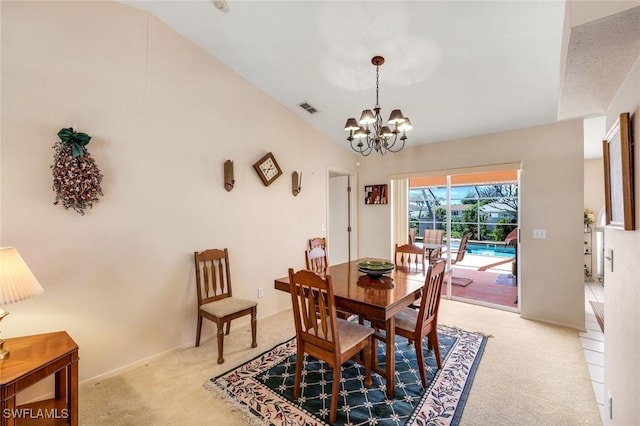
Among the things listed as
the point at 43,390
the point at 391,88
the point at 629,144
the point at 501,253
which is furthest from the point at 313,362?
the point at 501,253

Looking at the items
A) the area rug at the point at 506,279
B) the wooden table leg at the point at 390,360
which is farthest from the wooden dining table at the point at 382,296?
the area rug at the point at 506,279

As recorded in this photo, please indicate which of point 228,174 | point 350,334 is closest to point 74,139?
point 228,174

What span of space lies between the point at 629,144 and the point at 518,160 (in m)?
2.87

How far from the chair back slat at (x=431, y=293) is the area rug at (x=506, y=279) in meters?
3.57

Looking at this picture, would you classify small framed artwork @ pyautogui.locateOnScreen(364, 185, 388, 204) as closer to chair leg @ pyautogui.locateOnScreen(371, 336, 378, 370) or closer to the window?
the window

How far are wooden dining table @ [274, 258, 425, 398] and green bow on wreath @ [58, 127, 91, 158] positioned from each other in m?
1.87

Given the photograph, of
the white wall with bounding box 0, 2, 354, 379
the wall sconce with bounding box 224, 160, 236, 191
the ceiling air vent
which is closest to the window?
the ceiling air vent

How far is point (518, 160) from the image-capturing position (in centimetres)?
368

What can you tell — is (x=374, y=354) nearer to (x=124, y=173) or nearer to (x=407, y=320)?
(x=407, y=320)

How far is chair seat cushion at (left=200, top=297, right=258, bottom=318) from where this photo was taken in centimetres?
268

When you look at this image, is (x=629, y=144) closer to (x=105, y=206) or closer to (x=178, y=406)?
(x=178, y=406)

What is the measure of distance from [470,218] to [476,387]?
3.52 m

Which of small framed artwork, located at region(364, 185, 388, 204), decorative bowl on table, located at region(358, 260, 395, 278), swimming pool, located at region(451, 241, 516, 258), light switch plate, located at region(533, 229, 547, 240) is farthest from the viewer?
swimming pool, located at region(451, 241, 516, 258)

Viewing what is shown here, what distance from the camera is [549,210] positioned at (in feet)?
11.4
